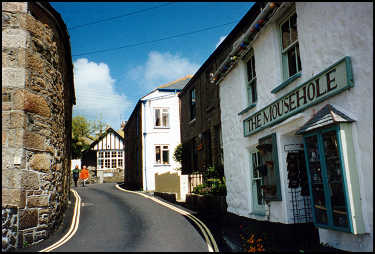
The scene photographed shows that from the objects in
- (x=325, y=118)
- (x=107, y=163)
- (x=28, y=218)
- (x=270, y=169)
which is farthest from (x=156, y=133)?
(x=325, y=118)

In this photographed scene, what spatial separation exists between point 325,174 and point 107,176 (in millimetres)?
36752

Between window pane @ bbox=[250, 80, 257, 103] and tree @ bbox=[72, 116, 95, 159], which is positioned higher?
tree @ bbox=[72, 116, 95, 159]

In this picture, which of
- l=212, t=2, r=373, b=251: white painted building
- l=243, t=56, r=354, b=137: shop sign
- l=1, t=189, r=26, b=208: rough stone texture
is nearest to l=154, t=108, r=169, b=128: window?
l=212, t=2, r=373, b=251: white painted building

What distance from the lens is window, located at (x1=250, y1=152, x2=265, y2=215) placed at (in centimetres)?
948

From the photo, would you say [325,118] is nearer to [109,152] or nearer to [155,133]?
[155,133]

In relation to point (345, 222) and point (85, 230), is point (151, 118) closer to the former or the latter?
point (85, 230)

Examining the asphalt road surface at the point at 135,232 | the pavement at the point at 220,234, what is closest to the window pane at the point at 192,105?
the asphalt road surface at the point at 135,232

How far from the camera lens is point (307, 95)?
681 cm

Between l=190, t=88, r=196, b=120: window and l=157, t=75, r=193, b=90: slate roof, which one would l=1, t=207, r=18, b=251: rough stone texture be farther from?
l=157, t=75, r=193, b=90: slate roof

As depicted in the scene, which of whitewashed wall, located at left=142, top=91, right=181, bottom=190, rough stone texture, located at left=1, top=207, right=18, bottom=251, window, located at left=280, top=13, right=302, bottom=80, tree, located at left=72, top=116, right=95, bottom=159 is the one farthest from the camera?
tree, located at left=72, top=116, right=95, bottom=159

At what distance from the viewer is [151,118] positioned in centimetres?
2570

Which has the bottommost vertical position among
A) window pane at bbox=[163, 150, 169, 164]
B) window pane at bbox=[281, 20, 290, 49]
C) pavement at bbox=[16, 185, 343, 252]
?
pavement at bbox=[16, 185, 343, 252]

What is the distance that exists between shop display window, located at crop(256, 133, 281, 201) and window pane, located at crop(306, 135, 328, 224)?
1.50m

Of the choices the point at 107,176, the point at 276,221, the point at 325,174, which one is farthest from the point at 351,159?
the point at 107,176
